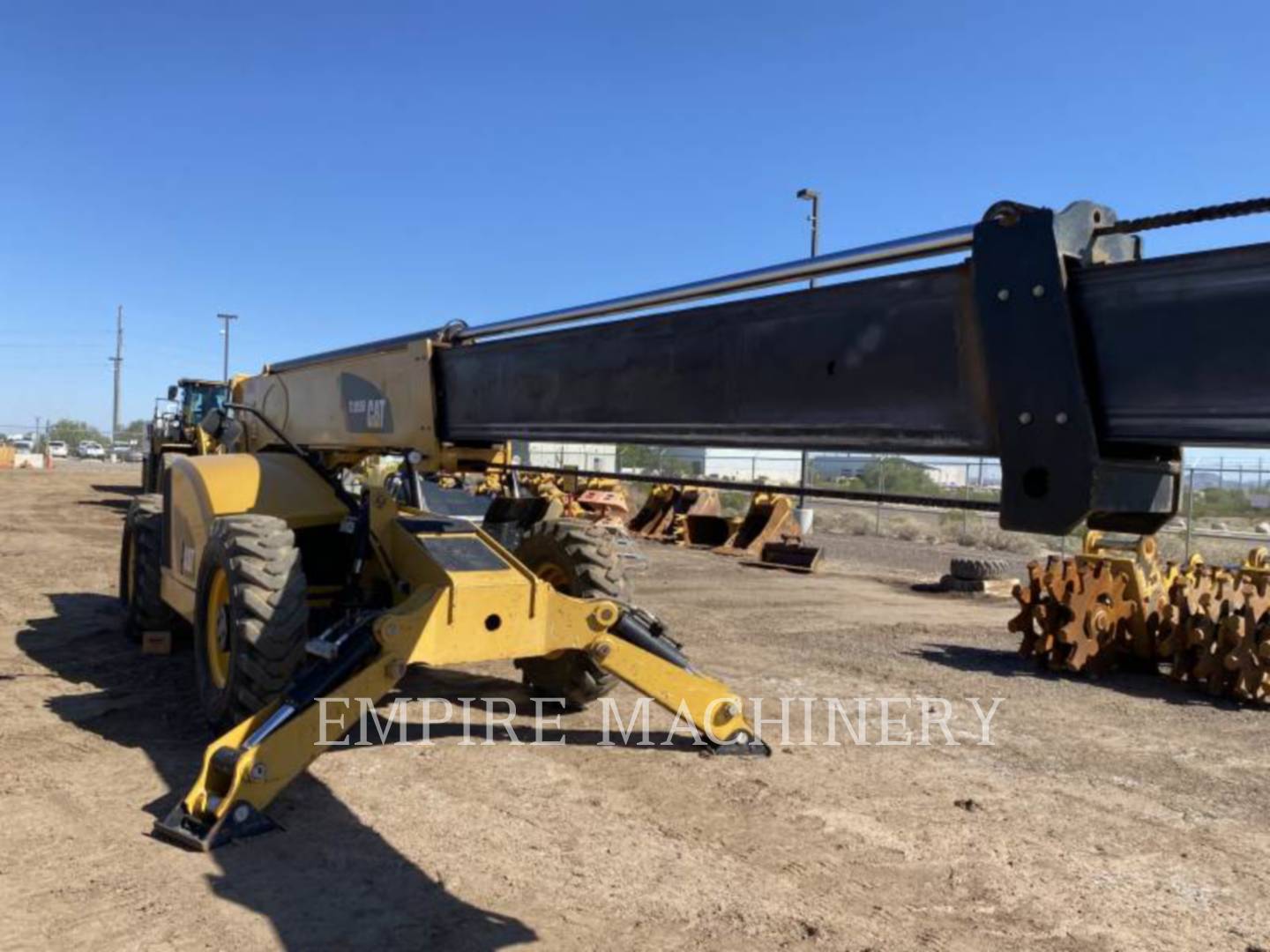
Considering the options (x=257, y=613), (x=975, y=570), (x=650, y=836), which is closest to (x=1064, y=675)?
(x=650, y=836)

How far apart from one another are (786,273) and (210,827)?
3.49m

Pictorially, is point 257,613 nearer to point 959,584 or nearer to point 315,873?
point 315,873

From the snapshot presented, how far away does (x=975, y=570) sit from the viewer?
14977mm

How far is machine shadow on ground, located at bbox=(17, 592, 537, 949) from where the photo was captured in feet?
12.2

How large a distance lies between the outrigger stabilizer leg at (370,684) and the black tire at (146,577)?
3950mm

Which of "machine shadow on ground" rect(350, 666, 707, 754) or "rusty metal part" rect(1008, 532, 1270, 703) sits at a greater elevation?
"rusty metal part" rect(1008, 532, 1270, 703)

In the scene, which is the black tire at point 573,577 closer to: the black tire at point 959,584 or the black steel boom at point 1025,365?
the black steel boom at point 1025,365

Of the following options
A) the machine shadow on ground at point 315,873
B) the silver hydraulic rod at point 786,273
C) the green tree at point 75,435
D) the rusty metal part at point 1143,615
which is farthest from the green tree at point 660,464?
the green tree at point 75,435

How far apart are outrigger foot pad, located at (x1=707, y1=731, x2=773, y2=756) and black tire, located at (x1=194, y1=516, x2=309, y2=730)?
96.5 inches

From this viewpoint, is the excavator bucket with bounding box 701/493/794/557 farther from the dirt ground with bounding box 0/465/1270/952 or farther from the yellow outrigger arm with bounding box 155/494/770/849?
the yellow outrigger arm with bounding box 155/494/770/849

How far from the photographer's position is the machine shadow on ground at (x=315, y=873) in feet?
12.2

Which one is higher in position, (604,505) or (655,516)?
(604,505)

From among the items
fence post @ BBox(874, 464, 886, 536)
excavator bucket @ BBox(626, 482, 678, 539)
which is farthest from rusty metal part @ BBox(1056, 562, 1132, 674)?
fence post @ BBox(874, 464, 886, 536)

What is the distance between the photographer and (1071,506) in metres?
2.01
